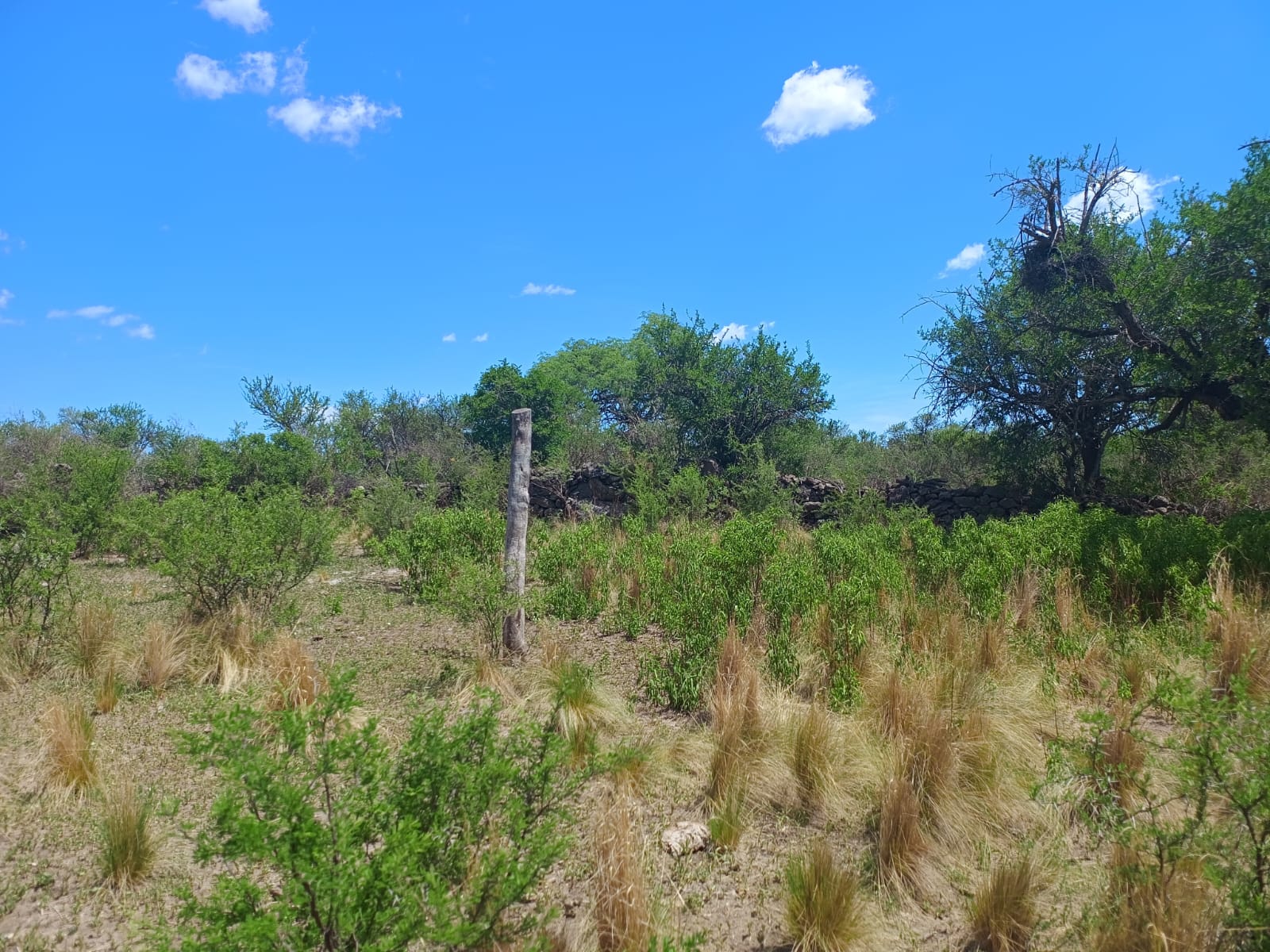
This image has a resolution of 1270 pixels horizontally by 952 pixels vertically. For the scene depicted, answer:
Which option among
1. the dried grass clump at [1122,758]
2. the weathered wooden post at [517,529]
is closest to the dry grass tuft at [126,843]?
the weathered wooden post at [517,529]

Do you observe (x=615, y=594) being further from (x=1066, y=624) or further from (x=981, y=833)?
(x=981, y=833)

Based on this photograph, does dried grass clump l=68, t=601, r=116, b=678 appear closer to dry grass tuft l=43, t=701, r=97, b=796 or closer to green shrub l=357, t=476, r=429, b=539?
dry grass tuft l=43, t=701, r=97, b=796

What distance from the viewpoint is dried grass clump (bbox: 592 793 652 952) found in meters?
2.32

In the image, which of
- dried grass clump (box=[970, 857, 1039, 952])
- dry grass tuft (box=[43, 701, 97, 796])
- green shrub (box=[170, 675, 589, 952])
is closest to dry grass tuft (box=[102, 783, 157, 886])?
green shrub (box=[170, 675, 589, 952])

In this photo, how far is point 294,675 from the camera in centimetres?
450

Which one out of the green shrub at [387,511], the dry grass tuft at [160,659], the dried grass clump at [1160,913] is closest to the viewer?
the dried grass clump at [1160,913]

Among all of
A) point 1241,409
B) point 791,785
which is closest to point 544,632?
point 791,785

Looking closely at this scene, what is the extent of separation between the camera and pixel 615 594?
25.0 feet

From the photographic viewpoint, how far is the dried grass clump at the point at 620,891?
232 centimetres

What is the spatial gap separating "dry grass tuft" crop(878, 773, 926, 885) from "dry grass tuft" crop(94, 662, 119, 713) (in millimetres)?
4729

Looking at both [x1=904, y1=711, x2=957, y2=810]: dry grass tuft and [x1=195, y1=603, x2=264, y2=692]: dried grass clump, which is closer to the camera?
[x1=904, y1=711, x2=957, y2=810]: dry grass tuft

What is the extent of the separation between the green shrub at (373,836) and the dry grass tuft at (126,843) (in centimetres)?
48

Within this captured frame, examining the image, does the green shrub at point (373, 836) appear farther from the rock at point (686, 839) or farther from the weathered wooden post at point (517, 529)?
the weathered wooden post at point (517, 529)

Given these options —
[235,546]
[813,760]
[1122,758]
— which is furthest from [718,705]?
[235,546]
